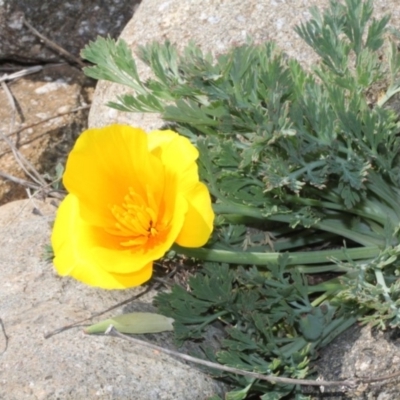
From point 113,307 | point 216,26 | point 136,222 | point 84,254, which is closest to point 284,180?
point 136,222

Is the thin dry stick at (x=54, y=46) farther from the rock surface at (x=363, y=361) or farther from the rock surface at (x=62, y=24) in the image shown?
the rock surface at (x=363, y=361)

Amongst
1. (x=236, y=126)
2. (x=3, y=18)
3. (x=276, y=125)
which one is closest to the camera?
(x=276, y=125)

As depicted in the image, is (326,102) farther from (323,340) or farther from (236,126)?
(323,340)

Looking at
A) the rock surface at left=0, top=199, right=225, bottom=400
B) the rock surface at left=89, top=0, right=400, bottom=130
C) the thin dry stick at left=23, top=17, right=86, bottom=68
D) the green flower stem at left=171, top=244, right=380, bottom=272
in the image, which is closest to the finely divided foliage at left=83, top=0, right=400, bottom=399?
the green flower stem at left=171, top=244, right=380, bottom=272

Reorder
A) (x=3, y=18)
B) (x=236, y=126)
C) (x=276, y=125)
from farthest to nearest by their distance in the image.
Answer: (x=3, y=18)
(x=236, y=126)
(x=276, y=125)

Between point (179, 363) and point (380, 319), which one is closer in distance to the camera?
point (380, 319)

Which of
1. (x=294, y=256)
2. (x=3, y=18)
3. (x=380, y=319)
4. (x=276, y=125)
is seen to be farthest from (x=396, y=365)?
(x=3, y=18)
